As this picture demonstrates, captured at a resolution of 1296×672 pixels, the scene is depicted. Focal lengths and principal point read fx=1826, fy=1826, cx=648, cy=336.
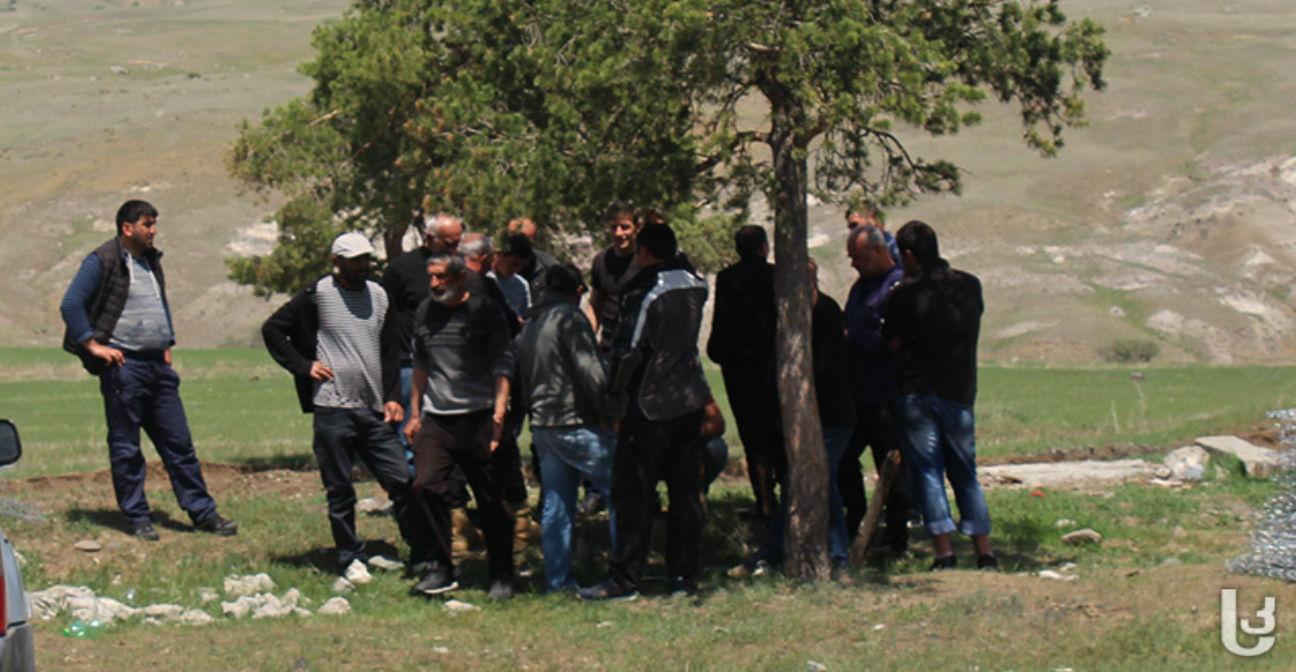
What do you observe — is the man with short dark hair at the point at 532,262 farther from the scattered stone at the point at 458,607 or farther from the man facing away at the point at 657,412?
the scattered stone at the point at 458,607

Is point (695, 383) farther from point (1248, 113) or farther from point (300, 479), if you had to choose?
point (1248, 113)

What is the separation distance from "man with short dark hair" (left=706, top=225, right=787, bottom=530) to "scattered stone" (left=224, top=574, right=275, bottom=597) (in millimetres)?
2988

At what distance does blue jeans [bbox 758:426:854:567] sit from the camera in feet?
36.4

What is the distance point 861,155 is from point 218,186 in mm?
57697

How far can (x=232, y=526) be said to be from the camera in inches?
476

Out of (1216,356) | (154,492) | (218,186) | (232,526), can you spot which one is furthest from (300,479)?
(218,186)

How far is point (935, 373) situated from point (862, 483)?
4.46 feet

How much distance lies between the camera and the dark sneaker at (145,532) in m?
11.7

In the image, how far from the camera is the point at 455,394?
1057cm

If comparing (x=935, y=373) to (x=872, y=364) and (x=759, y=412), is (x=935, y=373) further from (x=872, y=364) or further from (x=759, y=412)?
(x=759, y=412)

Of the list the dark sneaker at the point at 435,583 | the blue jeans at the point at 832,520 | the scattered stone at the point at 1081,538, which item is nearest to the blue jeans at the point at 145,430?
the dark sneaker at the point at 435,583

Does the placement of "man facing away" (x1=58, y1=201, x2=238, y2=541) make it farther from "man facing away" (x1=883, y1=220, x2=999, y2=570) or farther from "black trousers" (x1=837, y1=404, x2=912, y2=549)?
"man facing away" (x1=883, y1=220, x2=999, y2=570)

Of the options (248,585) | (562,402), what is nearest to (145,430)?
(248,585)

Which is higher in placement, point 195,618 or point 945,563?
point 195,618
